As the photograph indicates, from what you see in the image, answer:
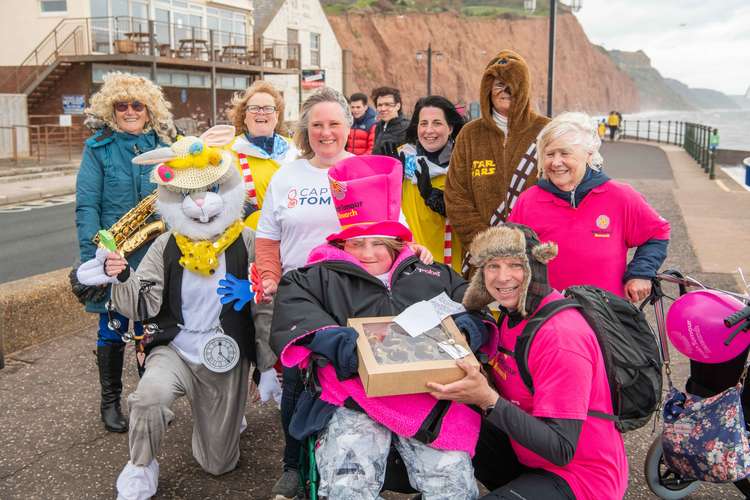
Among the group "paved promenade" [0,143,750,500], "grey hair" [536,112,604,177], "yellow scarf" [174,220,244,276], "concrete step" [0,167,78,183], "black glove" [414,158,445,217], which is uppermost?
"grey hair" [536,112,604,177]

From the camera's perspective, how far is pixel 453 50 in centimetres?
8581

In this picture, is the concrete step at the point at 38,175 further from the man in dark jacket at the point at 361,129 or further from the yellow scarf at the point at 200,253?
the yellow scarf at the point at 200,253

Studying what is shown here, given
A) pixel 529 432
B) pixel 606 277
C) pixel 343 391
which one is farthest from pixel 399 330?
A: pixel 606 277

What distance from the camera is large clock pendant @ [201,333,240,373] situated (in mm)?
3498

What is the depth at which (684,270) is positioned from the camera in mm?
7578

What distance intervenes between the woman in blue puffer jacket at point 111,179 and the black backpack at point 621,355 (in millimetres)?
2538

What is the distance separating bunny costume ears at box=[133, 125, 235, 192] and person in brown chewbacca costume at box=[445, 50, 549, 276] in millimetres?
1413

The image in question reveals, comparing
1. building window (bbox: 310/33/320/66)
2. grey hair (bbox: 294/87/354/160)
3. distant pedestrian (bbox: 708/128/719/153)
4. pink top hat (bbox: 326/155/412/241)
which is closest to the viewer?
pink top hat (bbox: 326/155/412/241)

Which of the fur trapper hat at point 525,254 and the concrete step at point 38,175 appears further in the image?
the concrete step at point 38,175

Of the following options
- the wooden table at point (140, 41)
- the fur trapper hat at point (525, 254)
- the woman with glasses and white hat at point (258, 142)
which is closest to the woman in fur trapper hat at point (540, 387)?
the fur trapper hat at point (525, 254)

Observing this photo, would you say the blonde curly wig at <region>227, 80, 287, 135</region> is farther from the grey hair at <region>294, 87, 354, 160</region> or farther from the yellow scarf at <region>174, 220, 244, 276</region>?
the yellow scarf at <region>174, 220, 244, 276</region>

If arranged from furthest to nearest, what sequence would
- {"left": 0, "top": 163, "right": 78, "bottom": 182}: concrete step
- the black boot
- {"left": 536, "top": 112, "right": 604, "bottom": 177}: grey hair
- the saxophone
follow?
1. {"left": 0, "top": 163, "right": 78, "bottom": 182}: concrete step
2. the black boot
3. the saxophone
4. {"left": 536, "top": 112, "right": 604, "bottom": 177}: grey hair

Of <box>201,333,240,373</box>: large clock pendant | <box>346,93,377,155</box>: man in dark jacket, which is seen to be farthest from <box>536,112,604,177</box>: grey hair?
<box>346,93,377,155</box>: man in dark jacket

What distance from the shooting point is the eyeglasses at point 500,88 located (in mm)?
3863
